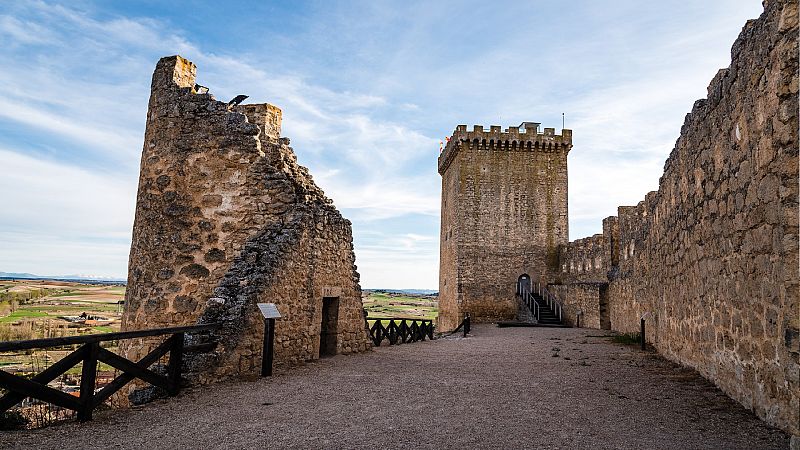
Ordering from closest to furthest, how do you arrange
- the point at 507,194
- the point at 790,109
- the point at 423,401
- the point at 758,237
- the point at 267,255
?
1. the point at 790,109
2. the point at 758,237
3. the point at 423,401
4. the point at 267,255
5. the point at 507,194

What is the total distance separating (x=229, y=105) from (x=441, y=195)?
83.1ft

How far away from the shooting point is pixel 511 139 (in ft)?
95.0

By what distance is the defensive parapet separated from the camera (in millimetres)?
28953

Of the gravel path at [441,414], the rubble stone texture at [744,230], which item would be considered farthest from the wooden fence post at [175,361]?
the rubble stone texture at [744,230]

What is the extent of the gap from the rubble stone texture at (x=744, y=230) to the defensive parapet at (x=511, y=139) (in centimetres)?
2001

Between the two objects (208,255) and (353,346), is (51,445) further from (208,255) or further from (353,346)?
(353,346)

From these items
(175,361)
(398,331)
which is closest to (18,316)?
(398,331)

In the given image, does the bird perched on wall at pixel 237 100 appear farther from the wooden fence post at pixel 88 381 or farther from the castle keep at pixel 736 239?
the castle keep at pixel 736 239

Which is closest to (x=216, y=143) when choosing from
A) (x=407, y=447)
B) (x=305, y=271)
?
(x=305, y=271)

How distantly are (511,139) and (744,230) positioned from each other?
24.5 m

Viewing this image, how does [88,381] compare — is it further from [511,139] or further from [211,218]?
[511,139]

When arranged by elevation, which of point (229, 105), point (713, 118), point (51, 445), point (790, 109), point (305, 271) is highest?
point (229, 105)

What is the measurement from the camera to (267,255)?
839 cm

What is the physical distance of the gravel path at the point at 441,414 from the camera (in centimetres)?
441
